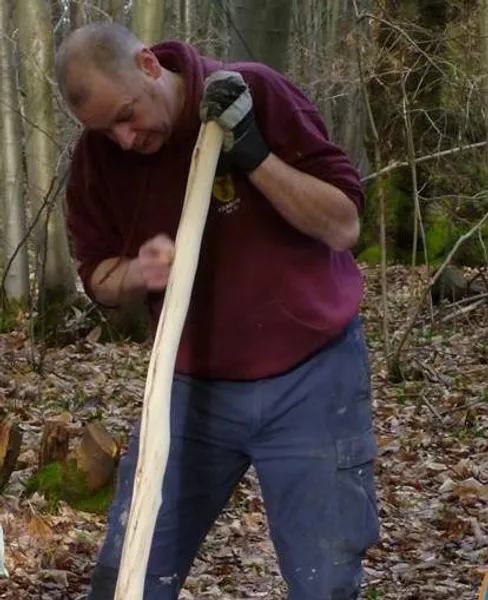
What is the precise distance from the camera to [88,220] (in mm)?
3014

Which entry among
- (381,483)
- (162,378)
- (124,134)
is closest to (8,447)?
(381,483)

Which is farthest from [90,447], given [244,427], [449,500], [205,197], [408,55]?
[408,55]

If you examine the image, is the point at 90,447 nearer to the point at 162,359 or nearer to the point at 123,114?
the point at 162,359

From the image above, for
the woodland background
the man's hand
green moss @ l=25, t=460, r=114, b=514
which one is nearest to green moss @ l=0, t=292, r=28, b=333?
the woodland background

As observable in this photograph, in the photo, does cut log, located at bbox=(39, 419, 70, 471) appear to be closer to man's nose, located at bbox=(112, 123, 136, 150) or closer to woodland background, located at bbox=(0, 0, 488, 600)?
woodland background, located at bbox=(0, 0, 488, 600)

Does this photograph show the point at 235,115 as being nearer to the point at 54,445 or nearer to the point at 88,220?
the point at 88,220

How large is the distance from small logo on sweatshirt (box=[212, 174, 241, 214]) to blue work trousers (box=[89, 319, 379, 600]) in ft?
1.56

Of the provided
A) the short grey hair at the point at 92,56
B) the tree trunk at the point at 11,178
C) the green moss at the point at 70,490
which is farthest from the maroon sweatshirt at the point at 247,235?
the tree trunk at the point at 11,178

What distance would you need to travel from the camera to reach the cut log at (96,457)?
5.13m

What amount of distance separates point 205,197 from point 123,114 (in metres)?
0.30

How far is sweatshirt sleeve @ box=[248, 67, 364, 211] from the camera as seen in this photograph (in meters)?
2.76

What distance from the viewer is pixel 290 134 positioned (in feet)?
9.11

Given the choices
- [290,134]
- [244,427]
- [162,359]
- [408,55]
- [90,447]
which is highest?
[408,55]

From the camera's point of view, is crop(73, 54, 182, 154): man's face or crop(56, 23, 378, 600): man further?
crop(56, 23, 378, 600): man
